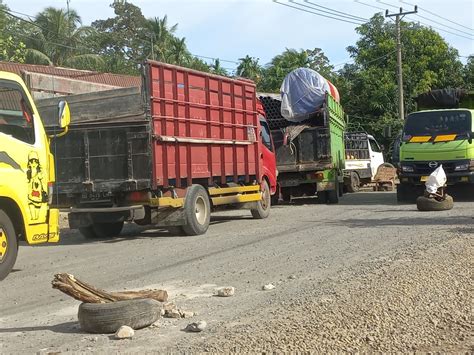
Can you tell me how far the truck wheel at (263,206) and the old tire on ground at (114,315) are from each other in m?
9.42

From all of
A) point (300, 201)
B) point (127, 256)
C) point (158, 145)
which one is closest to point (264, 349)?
point (127, 256)


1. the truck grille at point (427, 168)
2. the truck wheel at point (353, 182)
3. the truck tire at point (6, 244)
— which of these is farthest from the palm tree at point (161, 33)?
the truck tire at point (6, 244)

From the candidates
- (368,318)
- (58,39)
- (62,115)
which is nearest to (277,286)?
(368,318)

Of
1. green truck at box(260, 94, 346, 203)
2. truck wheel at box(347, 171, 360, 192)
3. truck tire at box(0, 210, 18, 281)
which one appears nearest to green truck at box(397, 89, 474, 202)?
green truck at box(260, 94, 346, 203)

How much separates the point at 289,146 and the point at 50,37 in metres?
28.0

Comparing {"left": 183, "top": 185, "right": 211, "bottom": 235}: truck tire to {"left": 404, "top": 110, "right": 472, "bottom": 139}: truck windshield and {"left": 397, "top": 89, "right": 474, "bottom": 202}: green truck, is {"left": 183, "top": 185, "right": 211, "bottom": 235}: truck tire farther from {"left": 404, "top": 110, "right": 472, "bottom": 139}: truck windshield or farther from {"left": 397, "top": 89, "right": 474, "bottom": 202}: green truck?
{"left": 404, "top": 110, "right": 472, "bottom": 139}: truck windshield

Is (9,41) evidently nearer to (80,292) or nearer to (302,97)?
(302,97)

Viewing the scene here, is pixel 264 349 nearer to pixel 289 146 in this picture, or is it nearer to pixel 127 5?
pixel 289 146

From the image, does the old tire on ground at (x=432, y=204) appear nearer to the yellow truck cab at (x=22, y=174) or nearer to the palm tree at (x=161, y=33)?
the yellow truck cab at (x=22, y=174)

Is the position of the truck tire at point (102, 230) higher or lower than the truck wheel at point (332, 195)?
lower

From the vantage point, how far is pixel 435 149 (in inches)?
664

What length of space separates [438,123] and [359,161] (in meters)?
7.51

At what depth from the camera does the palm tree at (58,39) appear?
3988 cm

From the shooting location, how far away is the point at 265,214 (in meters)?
15.2
